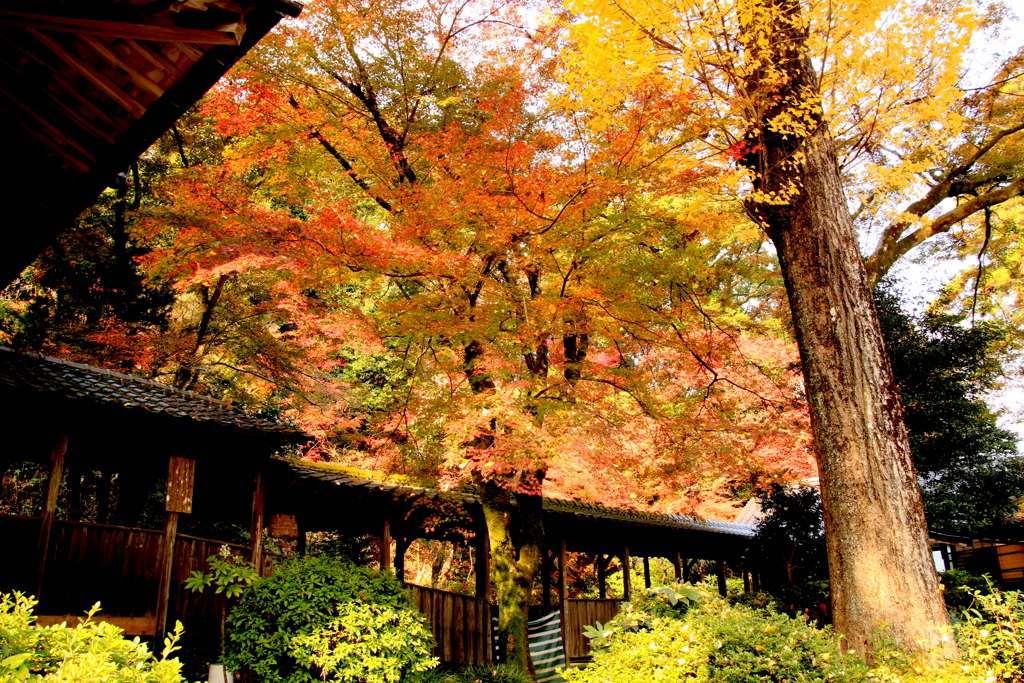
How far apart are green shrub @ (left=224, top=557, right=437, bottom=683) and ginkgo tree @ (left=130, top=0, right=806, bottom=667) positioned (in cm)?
255

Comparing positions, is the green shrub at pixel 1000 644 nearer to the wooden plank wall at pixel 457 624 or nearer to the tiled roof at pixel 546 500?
the wooden plank wall at pixel 457 624

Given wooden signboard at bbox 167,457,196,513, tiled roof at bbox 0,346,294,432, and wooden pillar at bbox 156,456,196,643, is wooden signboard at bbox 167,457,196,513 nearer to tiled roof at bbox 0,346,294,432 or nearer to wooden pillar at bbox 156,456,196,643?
wooden pillar at bbox 156,456,196,643

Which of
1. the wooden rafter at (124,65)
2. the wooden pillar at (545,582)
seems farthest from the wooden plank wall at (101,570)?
the wooden pillar at (545,582)

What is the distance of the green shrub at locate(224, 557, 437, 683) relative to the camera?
7.06 m

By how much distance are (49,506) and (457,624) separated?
7003 mm

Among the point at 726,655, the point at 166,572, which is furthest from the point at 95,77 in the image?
the point at 166,572

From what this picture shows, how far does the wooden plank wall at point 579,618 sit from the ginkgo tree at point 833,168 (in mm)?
9364

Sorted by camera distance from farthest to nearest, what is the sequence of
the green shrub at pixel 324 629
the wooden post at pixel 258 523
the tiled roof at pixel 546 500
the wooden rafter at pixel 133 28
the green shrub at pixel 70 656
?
Result: the tiled roof at pixel 546 500 → the wooden post at pixel 258 523 → the green shrub at pixel 324 629 → the wooden rafter at pixel 133 28 → the green shrub at pixel 70 656

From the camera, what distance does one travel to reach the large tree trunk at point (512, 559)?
37.2ft

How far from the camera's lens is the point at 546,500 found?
14.5m

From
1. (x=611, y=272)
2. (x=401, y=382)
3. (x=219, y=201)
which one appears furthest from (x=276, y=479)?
(x=611, y=272)

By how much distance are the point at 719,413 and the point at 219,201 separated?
8.31m

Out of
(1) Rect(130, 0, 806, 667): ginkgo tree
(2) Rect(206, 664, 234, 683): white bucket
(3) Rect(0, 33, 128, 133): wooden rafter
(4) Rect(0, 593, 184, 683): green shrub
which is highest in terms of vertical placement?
(1) Rect(130, 0, 806, 667): ginkgo tree

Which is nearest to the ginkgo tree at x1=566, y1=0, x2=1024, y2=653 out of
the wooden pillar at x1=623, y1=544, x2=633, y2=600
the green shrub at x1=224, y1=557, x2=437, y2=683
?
the green shrub at x1=224, y1=557, x2=437, y2=683
